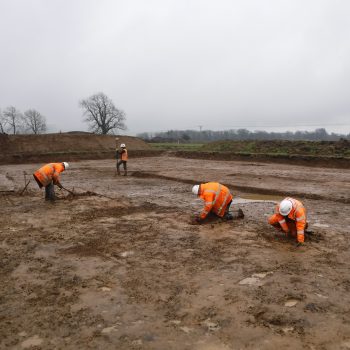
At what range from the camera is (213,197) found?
741 centimetres

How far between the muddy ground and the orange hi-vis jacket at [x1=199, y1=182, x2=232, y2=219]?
1.03ft

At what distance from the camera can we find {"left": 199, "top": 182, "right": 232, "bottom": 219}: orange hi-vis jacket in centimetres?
738

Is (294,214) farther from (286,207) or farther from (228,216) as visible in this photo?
(228,216)

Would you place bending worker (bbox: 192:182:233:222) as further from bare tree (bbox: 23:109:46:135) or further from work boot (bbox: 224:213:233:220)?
bare tree (bbox: 23:109:46:135)

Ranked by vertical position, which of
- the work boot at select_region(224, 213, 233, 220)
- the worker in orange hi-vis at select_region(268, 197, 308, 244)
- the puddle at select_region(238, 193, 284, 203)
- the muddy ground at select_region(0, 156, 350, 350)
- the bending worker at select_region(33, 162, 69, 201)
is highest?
the bending worker at select_region(33, 162, 69, 201)

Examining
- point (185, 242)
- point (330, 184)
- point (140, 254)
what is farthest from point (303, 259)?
point (330, 184)

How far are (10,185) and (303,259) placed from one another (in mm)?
12791

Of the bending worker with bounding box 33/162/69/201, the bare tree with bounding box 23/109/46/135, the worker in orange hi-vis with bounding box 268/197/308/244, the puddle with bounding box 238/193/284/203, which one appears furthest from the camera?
the bare tree with bounding box 23/109/46/135

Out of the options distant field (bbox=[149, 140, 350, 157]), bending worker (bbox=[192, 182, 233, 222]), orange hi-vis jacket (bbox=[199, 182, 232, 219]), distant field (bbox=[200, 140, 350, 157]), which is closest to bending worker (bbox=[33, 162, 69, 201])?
bending worker (bbox=[192, 182, 233, 222])

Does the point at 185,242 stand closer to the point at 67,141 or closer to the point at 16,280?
the point at 16,280

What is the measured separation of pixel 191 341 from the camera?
3682 millimetres

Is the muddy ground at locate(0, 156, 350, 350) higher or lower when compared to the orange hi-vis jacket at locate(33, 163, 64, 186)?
lower

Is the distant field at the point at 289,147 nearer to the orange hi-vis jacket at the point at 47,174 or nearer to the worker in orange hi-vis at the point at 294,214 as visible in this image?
the orange hi-vis jacket at the point at 47,174

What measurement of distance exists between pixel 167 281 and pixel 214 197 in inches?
108
